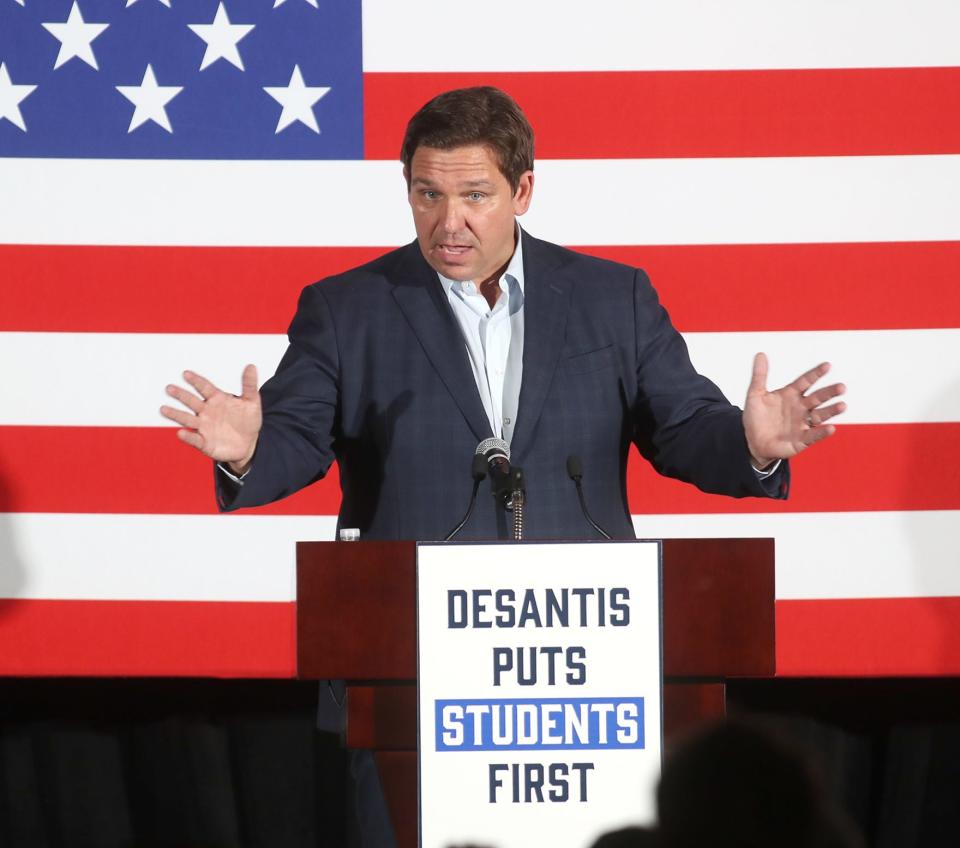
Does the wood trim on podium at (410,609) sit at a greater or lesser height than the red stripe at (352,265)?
lesser

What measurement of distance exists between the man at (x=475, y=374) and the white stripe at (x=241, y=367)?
83 cm

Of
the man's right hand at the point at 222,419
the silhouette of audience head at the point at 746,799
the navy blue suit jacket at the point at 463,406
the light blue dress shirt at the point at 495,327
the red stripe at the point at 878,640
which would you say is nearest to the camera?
the silhouette of audience head at the point at 746,799

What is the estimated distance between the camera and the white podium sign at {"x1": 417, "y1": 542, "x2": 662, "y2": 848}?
148 cm

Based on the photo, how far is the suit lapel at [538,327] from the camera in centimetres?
202

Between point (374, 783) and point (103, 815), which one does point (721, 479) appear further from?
point (103, 815)

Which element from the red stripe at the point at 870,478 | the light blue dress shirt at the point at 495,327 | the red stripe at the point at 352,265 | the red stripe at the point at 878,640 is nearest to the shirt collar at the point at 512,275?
the light blue dress shirt at the point at 495,327

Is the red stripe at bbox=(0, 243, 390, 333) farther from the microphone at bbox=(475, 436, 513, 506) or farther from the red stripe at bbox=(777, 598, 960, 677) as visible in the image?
the microphone at bbox=(475, 436, 513, 506)

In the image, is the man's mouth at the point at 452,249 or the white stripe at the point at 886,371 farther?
the white stripe at the point at 886,371

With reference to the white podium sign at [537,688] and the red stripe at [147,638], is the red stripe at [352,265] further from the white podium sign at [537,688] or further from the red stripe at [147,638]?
the white podium sign at [537,688]

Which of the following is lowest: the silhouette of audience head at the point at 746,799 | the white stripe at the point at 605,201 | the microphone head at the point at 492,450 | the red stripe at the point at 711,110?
the silhouette of audience head at the point at 746,799

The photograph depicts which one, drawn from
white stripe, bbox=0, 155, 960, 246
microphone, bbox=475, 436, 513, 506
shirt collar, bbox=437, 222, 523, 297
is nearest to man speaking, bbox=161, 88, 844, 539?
shirt collar, bbox=437, 222, 523, 297

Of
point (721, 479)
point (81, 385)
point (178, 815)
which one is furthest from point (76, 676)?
point (721, 479)

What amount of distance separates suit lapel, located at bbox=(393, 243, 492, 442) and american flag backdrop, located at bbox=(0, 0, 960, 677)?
0.85 meters

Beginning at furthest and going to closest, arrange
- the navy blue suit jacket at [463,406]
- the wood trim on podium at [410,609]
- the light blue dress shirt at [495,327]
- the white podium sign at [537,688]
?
the light blue dress shirt at [495,327], the navy blue suit jacket at [463,406], the wood trim on podium at [410,609], the white podium sign at [537,688]
